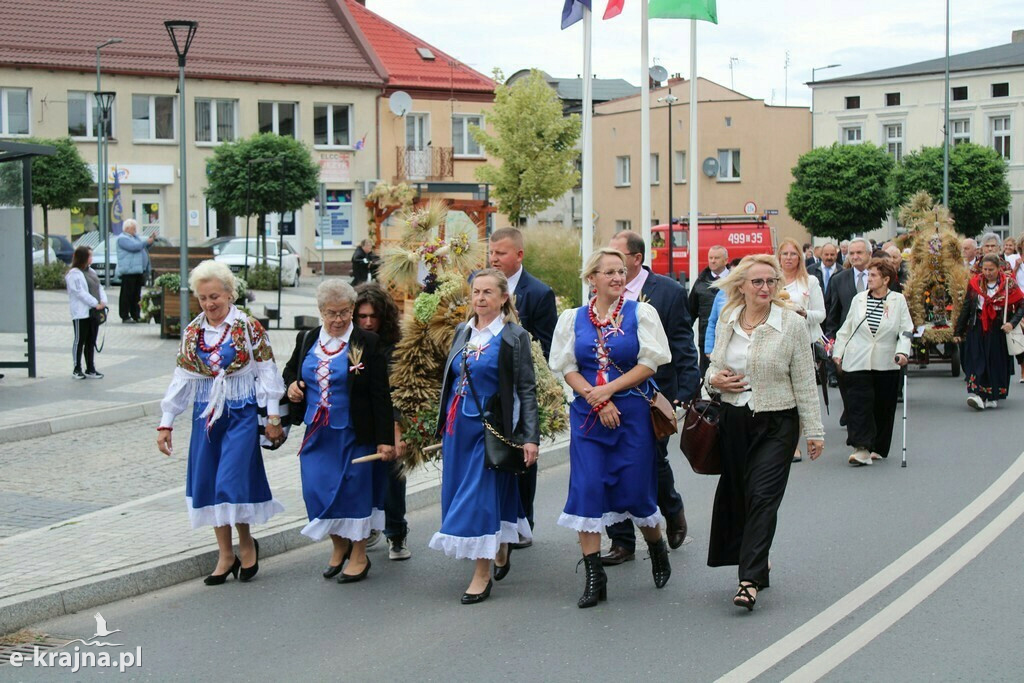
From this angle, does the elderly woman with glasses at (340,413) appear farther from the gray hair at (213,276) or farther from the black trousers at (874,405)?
the black trousers at (874,405)

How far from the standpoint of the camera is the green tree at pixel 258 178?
1550 inches

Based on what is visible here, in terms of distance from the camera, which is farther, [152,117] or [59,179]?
[152,117]

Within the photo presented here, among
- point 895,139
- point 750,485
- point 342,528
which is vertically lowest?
point 342,528

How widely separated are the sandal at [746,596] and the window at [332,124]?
45.0m

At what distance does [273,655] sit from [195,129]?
1744 inches

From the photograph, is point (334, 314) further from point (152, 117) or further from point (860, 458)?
point (152, 117)

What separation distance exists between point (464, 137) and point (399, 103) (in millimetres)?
4933

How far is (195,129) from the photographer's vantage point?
48.1m

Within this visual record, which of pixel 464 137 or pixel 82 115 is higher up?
pixel 82 115

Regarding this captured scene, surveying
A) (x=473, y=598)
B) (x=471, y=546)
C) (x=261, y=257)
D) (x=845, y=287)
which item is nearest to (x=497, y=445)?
(x=471, y=546)

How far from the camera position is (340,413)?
7.36m

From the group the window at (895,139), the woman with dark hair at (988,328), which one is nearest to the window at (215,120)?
the window at (895,139)

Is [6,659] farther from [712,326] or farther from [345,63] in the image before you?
[345,63]

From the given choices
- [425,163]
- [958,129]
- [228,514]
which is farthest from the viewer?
[958,129]
